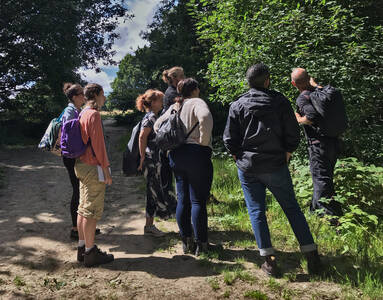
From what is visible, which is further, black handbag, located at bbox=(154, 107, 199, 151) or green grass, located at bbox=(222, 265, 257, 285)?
black handbag, located at bbox=(154, 107, 199, 151)

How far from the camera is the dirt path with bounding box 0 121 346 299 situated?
9.37ft

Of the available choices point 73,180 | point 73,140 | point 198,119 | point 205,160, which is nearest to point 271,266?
point 205,160

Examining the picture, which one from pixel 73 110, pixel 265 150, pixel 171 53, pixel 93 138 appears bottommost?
pixel 265 150

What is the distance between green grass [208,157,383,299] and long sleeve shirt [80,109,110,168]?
1784 mm

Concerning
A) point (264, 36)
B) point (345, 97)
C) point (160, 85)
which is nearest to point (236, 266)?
point (345, 97)

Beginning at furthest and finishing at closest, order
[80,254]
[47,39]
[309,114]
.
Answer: [47,39]
[309,114]
[80,254]

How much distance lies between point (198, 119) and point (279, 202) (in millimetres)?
1185

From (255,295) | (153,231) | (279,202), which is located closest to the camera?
(255,295)

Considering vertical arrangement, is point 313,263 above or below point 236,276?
above

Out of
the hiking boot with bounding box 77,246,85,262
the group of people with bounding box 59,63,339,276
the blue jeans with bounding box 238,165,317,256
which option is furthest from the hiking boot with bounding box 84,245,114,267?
the blue jeans with bounding box 238,165,317,256

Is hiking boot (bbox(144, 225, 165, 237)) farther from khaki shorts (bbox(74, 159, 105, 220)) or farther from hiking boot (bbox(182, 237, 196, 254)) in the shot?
khaki shorts (bbox(74, 159, 105, 220))

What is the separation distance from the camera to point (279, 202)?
9.82ft

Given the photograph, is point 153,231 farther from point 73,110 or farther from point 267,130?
point 267,130

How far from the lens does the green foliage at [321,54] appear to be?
5.12 metres
